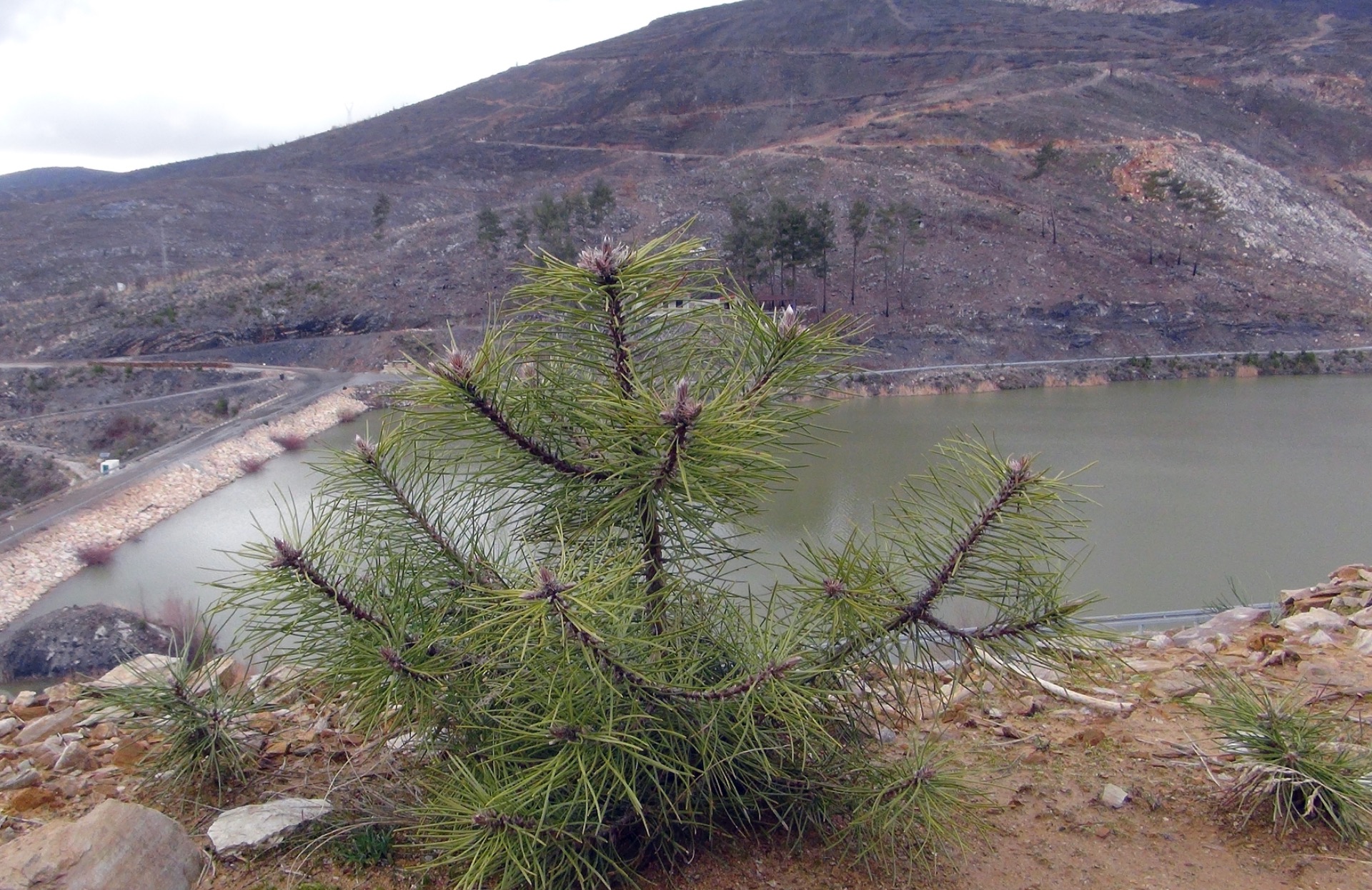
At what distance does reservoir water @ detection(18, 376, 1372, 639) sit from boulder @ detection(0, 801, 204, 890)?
13.4 ft

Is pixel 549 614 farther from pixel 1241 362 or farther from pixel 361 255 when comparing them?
pixel 361 255

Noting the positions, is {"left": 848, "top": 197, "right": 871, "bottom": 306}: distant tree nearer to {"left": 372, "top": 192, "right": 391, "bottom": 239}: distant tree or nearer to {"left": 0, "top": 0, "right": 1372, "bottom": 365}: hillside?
{"left": 0, "top": 0, "right": 1372, "bottom": 365}: hillside

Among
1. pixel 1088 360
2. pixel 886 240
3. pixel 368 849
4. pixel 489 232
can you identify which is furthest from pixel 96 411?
pixel 1088 360

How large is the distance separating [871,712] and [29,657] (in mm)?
11238

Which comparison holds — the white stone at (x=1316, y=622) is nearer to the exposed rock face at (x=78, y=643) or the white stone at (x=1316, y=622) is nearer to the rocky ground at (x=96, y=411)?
the exposed rock face at (x=78, y=643)

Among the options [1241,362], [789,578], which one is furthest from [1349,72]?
[789,578]

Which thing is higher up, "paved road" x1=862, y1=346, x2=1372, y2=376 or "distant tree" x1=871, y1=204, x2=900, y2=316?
"distant tree" x1=871, y1=204, x2=900, y2=316

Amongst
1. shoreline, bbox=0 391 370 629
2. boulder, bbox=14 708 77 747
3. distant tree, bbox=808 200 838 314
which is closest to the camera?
boulder, bbox=14 708 77 747

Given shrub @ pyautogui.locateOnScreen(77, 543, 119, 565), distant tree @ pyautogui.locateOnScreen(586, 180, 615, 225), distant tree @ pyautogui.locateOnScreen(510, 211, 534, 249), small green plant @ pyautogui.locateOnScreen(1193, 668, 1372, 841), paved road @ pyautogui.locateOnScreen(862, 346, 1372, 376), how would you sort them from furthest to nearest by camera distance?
distant tree @ pyautogui.locateOnScreen(586, 180, 615, 225)
distant tree @ pyautogui.locateOnScreen(510, 211, 534, 249)
paved road @ pyautogui.locateOnScreen(862, 346, 1372, 376)
shrub @ pyautogui.locateOnScreen(77, 543, 119, 565)
small green plant @ pyautogui.locateOnScreen(1193, 668, 1372, 841)

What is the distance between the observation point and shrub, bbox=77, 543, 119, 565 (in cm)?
1467

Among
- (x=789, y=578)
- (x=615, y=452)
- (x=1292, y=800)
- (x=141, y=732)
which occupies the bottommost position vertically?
(x=789, y=578)

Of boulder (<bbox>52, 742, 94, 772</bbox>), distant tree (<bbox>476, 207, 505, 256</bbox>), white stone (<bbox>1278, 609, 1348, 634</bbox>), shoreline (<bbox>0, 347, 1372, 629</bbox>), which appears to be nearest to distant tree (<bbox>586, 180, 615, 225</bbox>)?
distant tree (<bbox>476, 207, 505, 256</bbox>)

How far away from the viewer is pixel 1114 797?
7.61 ft

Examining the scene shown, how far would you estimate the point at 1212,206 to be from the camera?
3806 cm
